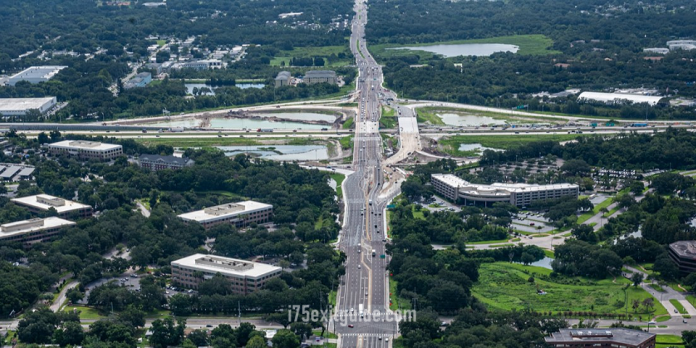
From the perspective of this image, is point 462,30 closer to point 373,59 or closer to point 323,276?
point 373,59

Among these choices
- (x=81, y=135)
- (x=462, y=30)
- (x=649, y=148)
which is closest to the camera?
(x=649, y=148)

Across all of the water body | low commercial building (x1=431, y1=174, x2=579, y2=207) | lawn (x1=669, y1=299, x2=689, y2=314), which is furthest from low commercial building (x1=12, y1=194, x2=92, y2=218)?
the water body

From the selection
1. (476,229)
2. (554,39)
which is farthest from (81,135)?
(554,39)

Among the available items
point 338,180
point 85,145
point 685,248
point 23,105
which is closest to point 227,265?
point 338,180

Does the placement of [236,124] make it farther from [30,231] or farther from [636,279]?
[636,279]

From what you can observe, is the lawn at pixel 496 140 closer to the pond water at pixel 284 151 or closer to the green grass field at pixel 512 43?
the pond water at pixel 284 151

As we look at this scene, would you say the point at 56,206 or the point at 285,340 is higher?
the point at 285,340
